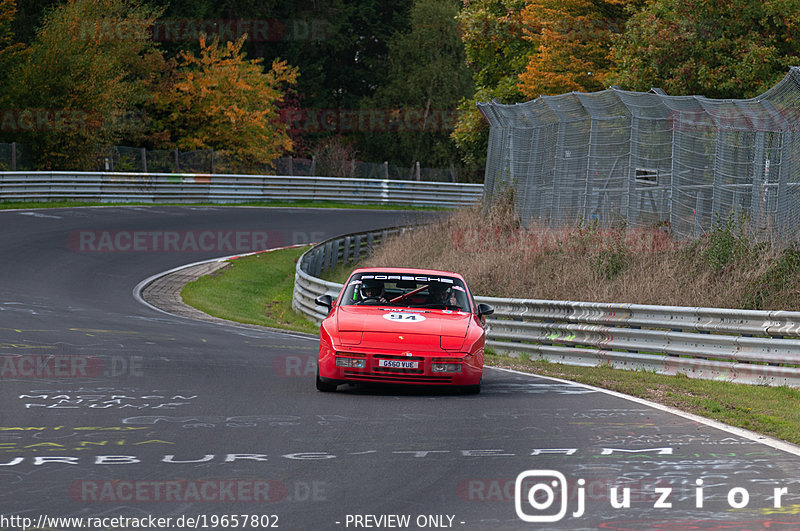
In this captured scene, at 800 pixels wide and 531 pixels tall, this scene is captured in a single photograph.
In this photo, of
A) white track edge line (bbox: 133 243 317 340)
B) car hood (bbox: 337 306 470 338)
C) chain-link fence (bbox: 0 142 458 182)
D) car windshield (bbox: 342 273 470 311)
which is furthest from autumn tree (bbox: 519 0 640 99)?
car hood (bbox: 337 306 470 338)

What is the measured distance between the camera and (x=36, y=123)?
149 ft

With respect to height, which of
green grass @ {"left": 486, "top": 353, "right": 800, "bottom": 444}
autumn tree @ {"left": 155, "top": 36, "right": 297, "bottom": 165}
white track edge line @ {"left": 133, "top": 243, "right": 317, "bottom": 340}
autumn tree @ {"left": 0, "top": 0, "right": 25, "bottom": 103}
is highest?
autumn tree @ {"left": 0, "top": 0, "right": 25, "bottom": 103}

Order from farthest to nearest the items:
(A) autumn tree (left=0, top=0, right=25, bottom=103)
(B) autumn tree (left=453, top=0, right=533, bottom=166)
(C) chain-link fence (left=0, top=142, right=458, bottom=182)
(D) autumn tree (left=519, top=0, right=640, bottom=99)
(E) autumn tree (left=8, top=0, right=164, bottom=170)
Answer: (A) autumn tree (left=0, top=0, right=25, bottom=103) < (B) autumn tree (left=453, top=0, right=533, bottom=166) < (E) autumn tree (left=8, top=0, right=164, bottom=170) < (C) chain-link fence (left=0, top=142, right=458, bottom=182) < (D) autumn tree (left=519, top=0, right=640, bottom=99)

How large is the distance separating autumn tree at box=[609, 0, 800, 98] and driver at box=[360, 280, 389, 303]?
64.5ft

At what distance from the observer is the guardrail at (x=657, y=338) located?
13062 millimetres

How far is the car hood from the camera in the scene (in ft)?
39.0

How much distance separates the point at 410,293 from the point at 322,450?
16.7 feet

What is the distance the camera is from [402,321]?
12.1 meters

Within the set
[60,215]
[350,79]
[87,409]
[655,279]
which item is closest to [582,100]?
[655,279]

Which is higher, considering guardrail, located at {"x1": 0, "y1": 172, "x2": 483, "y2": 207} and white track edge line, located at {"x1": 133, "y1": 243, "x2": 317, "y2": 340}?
guardrail, located at {"x1": 0, "y1": 172, "x2": 483, "y2": 207}

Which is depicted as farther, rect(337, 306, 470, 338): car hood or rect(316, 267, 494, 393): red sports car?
rect(337, 306, 470, 338): car hood

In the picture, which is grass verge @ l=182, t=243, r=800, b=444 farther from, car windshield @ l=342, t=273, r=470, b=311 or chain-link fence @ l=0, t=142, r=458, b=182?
chain-link fence @ l=0, t=142, r=458, b=182

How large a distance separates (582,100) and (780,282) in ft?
23.8

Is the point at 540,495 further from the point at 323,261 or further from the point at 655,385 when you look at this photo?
the point at 323,261
